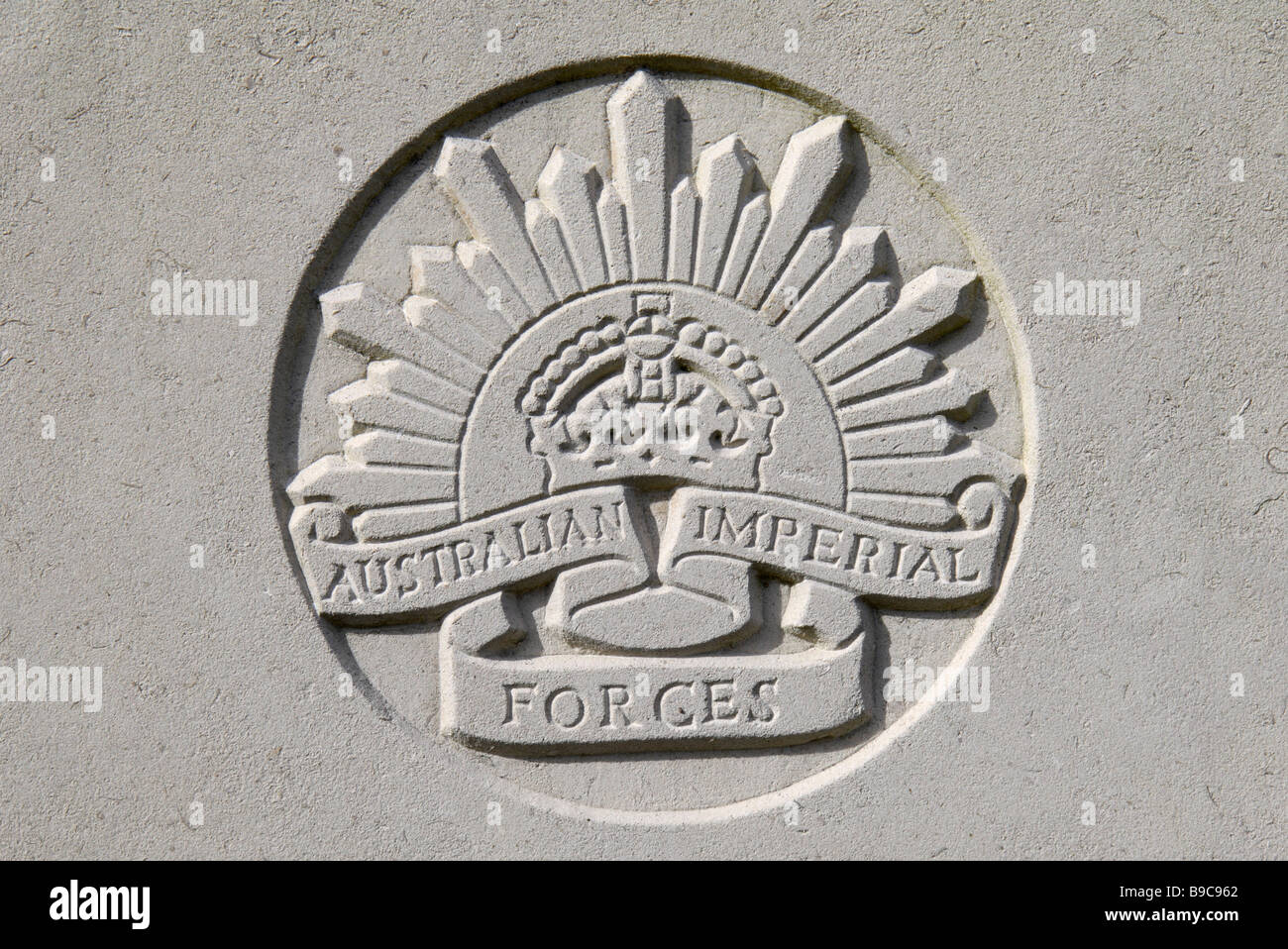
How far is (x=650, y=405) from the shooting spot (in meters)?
3.13

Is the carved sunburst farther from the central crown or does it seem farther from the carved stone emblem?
the central crown


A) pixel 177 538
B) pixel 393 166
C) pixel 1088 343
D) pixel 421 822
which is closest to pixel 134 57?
pixel 393 166

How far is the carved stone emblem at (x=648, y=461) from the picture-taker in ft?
10.1

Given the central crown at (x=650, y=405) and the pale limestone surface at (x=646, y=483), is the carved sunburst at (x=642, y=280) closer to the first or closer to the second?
the pale limestone surface at (x=646, y=483)

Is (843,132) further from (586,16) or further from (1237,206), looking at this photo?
(1237,206)

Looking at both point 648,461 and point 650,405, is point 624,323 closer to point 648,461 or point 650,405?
point 650,405

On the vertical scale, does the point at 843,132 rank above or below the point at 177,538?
above

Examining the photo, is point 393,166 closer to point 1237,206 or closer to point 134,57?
point 134,57

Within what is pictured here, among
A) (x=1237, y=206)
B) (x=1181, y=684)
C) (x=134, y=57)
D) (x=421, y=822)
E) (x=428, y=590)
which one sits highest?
(x=134, y=57)

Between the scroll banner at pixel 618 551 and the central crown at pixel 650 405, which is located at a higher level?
the central crown at pixel 650 405

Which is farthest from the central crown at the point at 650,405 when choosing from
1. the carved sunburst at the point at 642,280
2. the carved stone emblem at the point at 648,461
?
the carved sunburst at the point at 642,280

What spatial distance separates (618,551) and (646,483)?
0.18m

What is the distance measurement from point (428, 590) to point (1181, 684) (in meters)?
1.87

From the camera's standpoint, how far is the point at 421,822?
305cm
